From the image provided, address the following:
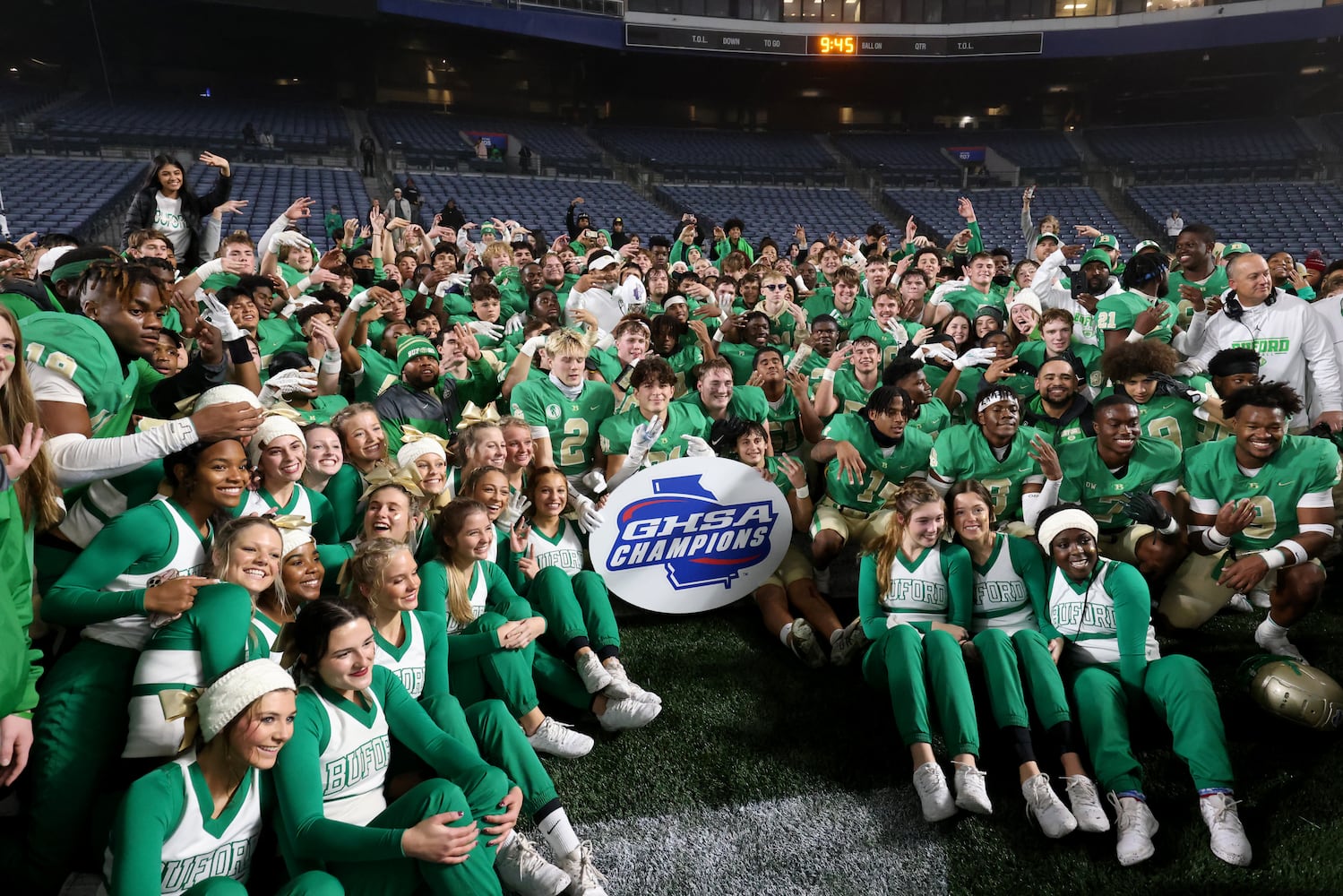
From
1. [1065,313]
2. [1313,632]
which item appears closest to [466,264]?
[1065,313]

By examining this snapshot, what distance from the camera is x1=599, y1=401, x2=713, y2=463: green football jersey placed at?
4.91 metres

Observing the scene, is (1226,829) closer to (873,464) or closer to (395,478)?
(873,464)

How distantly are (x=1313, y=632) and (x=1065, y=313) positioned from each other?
2524mm

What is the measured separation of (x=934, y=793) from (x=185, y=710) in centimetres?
261

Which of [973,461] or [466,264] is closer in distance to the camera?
[973,461]

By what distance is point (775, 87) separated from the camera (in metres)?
30.6

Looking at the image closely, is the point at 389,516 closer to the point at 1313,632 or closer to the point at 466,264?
the point at 1313,632

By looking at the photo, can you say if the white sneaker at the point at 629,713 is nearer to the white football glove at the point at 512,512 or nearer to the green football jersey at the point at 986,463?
the white football glove at the point at 512,512

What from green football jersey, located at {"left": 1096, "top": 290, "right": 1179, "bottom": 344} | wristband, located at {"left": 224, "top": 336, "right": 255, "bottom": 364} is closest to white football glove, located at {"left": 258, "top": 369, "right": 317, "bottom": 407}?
wristband, located at {"left": 224, "top": 336, "right": 255, "bottom": 364}

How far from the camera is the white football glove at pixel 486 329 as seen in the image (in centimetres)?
640

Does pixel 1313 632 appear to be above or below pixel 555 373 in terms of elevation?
below

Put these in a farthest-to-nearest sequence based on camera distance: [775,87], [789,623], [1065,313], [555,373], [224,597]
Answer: [775,87] → [1065,313] → [555,373] → [789,623] → [224,597]

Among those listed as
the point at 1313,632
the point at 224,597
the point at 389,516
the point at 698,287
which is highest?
the point at 224,597

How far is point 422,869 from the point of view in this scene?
8.23ft
